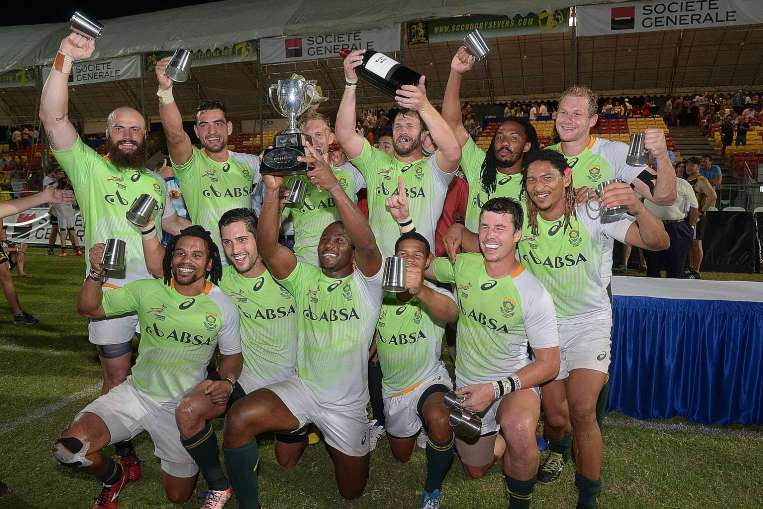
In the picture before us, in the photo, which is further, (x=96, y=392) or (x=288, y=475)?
(x=96, y=392)

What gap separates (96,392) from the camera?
220 inches

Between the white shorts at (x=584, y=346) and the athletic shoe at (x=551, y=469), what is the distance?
2.14 ft

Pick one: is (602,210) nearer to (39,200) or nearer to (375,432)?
(375,432)

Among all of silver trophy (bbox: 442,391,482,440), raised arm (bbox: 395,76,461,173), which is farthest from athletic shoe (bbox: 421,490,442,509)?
raised arm (bbox: 395,76,461,173)

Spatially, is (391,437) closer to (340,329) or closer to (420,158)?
(340,329)

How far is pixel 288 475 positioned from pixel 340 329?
1160 mm

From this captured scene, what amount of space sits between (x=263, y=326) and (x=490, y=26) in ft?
38.6

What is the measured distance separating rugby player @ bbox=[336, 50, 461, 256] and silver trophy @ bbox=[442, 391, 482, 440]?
1.38m

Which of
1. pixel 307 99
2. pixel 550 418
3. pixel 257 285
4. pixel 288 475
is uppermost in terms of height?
pixel 307 99

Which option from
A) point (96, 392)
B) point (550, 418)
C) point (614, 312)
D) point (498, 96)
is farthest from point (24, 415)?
point (498, 96)

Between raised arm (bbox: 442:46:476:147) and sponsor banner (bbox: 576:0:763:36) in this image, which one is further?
sponsor banner (bbox: 576:0:763:36)

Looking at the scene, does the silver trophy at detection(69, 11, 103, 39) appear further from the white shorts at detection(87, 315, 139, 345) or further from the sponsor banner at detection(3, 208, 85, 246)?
the sponsor banner at detection(3, 208, 85, 246)

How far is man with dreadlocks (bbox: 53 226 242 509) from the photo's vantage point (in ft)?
11.7

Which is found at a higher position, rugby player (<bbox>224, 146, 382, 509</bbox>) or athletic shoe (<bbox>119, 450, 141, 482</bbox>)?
rugby player (<bbox>224, 146, 382, 509</bbox>)
